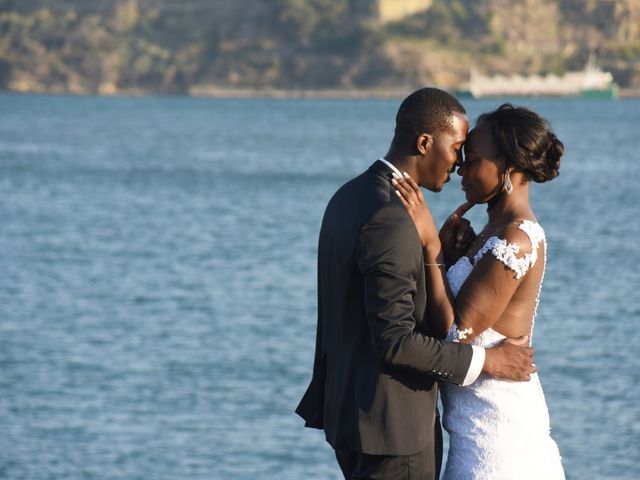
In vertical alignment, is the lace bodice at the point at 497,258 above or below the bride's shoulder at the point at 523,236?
below

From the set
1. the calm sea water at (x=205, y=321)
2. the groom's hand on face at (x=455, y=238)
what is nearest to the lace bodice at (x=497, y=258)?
the groom's hand on face at (x=455, y=238)

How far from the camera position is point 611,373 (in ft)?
65.8

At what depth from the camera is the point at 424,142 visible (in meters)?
4.68

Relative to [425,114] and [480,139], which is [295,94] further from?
[425,114]

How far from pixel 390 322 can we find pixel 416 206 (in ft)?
1.37

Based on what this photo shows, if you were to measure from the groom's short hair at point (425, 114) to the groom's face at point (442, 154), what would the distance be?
0.08 feet

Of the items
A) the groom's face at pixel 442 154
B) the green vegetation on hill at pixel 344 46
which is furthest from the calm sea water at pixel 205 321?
the green vegetation on hill at pixel 344 46

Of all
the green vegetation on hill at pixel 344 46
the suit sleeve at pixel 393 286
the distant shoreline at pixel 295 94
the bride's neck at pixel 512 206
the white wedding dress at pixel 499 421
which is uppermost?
the bride's neck at pixel 512 206

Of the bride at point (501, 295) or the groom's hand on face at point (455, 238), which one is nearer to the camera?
the bride at point (501, 295)

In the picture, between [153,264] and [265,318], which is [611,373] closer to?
[265,318]

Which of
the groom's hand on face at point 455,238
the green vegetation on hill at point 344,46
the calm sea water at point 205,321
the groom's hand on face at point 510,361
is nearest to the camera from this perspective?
the groom's hand on face at point 510,361

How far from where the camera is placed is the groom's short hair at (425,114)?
4.66m

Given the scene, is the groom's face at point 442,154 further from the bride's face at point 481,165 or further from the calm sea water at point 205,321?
the calm sea water at point 205,321

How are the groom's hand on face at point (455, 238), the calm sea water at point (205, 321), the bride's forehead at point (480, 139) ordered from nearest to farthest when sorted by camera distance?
the bride's forehead at point (480, 139) < the groom's hand on face at point (455, 238) < the calm sea water at point (205, 321)
